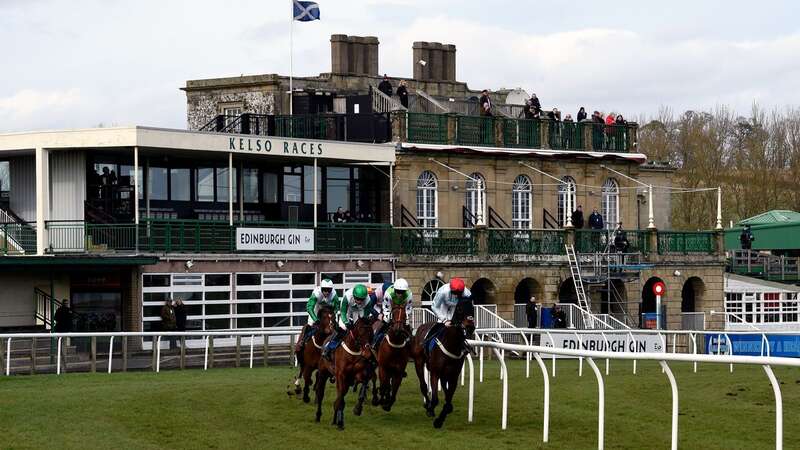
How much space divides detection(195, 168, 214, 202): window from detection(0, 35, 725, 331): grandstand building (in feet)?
0.24

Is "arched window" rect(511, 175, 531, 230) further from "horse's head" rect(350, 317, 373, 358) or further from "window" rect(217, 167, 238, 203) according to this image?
"horse's head" rect(350, 317, 373, 358)

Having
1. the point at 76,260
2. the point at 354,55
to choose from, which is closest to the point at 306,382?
the point at 76,260

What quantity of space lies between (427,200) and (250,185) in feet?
17.7

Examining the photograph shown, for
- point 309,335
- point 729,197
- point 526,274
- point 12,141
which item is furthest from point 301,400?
point 729,197

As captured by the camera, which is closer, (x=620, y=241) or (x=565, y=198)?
(x=620, y=241)

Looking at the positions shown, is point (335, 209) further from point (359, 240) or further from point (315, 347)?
point (315, 347)

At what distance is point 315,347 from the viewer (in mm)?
20312

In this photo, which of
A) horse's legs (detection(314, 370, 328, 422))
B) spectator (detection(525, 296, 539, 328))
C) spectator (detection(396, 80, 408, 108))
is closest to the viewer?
horse's legs (detection(314, 370, 328, 422))

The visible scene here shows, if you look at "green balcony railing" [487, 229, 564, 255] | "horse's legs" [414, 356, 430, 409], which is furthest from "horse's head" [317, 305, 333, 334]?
"green balcony railing" [487, 229, 564, 255]

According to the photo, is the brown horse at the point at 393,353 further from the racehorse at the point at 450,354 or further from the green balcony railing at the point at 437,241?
the green balcony railing at the point at 437,241

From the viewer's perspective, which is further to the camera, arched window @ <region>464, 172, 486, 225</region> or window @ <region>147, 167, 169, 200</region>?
arched window @ <region>464, 172, 486, 225</region>

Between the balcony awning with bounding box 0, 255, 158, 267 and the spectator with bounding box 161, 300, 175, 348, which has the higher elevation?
the balcony awning with bounding box 0, 255, 158, 267

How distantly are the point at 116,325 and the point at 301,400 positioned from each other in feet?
44.7

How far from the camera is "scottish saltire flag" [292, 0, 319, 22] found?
41812 millimetres
